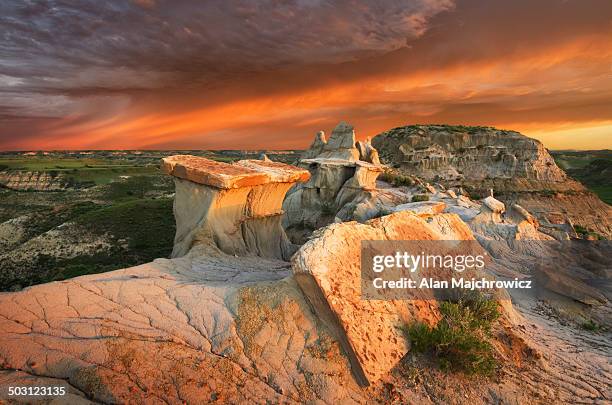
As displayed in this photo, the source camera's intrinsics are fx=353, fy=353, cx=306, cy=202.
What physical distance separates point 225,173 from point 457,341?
8.12 m

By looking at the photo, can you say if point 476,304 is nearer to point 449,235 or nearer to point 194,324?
point 449,235

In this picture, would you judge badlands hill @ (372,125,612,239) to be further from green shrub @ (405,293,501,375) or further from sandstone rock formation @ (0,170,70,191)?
sandstone rock formation @ (0,170,70,191)

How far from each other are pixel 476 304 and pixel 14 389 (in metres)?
7.83

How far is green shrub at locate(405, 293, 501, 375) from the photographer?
5.92 m

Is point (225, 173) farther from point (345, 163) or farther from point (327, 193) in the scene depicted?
point (345, 163)

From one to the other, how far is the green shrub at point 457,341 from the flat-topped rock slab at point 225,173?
23.1 feet

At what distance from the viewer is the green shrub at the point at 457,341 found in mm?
5922

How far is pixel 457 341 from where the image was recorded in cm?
606

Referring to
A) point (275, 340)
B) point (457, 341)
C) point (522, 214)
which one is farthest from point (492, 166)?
point (275, 340)

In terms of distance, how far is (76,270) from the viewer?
1862cm

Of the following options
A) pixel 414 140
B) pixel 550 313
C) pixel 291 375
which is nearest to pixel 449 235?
pixel 550 313

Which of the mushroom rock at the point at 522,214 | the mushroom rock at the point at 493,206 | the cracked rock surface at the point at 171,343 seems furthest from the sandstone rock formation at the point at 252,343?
the mushroom rock at the point at 522,214

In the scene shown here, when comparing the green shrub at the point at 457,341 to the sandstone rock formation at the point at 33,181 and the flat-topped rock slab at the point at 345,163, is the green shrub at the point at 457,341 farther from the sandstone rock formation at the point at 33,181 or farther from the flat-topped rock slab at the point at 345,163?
the sandstone rock formation at the point at 33,181

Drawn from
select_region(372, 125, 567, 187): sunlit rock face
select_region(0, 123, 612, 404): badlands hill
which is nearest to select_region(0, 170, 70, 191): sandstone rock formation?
select_region(372, 125, 567, 187): sunlit rock face
